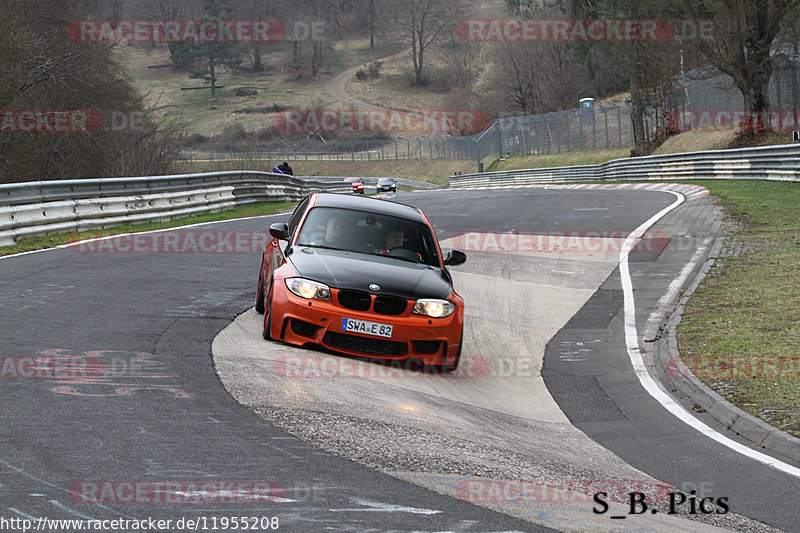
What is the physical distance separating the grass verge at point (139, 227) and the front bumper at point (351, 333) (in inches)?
331

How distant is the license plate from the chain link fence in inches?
1419

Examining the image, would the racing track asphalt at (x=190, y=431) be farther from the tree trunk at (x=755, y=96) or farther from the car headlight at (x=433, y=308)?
the tree trunk at (x=755, y=96)

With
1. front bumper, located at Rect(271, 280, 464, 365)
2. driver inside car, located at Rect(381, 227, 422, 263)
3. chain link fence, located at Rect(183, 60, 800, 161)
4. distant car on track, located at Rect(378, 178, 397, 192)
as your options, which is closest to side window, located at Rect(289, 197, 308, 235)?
driver inside car, located at Rect(381, 227, 422, 263)

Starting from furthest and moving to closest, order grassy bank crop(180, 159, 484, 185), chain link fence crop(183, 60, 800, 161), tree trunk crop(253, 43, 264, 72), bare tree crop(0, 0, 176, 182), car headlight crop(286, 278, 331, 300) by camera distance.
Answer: tree trunk crop(253, 43, 264, 72)
grassy bank crop(180, 159, 484, 185)
chain link fence crop(183, 60, 800, 161)
bare tree crop(0, 0, 176, 182)
car headlight crop(286, 278, 331, 300)

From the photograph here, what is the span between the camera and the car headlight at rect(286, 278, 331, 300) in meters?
8.28

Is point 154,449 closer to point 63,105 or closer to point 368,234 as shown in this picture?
point 368,234

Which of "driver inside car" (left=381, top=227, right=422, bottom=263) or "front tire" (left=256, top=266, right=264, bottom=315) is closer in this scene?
"driver inside car" (left=381, top=227, right=422, bottom=263)

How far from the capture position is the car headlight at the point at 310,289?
326 inches

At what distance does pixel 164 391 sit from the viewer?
657 centimetres

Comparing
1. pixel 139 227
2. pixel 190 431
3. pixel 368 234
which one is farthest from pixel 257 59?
pixel 190 431

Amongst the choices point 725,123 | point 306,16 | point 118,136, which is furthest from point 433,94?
point 118,136

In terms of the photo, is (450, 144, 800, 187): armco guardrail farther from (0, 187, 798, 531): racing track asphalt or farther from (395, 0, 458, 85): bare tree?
(395, 0, 458, 85): bare tree

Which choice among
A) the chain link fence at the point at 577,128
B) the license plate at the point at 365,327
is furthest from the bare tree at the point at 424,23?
the license plate at the point at 365,327

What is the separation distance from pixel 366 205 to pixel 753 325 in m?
4.83
